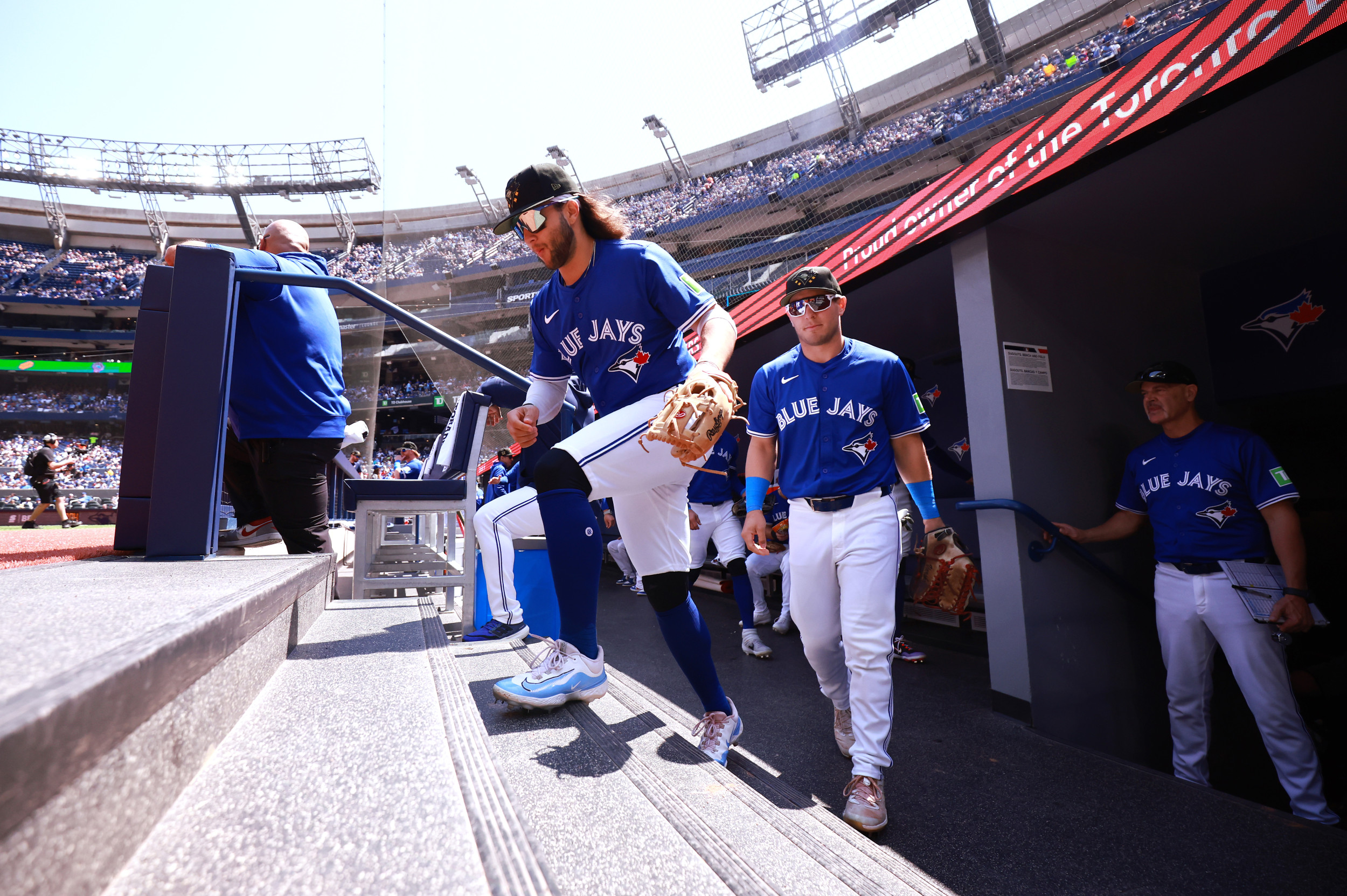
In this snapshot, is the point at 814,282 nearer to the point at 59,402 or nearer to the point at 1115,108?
the point at 1115,108

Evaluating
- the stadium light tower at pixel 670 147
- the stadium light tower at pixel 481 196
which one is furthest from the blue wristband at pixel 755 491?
the stadium light tower at pixel 670 147

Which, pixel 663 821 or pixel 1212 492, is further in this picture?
pixel 1212 492

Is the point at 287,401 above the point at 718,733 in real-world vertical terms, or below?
above

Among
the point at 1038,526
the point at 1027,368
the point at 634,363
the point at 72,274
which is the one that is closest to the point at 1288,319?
the point at 1027,368

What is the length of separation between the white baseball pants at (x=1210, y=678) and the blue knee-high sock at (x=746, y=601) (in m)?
2.06

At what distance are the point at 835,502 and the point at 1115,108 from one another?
1.72m

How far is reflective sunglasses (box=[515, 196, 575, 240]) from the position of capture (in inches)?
69.7

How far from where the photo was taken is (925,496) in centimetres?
215

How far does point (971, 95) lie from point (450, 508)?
20.7 metres

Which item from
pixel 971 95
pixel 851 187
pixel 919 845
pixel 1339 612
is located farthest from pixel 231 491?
pixel 971 95

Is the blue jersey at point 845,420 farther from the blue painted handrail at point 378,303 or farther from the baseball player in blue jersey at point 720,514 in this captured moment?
the baseball player in blue jersey at point 720,514

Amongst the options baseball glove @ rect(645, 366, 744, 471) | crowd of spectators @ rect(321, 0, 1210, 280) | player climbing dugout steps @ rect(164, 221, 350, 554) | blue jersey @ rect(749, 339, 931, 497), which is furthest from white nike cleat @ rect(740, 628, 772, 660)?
crowd of spectators @ rect(321, 0, 1210, 280)

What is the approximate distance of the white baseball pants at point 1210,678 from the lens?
2.16m

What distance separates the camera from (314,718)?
1065 mm
